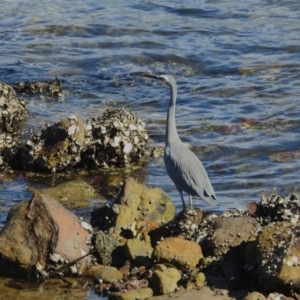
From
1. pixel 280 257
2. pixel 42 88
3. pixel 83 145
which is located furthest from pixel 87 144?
pixel 280 257

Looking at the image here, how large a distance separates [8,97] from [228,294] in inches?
199

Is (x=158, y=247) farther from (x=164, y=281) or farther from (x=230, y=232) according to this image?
(x=230, y=232)

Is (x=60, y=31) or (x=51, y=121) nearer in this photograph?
(x=51, y=121)

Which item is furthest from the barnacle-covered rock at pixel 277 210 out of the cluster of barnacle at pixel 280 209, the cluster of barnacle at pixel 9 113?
the cluster of barnacle at pixel 9 113

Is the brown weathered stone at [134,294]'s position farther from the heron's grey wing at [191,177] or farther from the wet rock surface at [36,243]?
the heron's grey wing at [191,177]

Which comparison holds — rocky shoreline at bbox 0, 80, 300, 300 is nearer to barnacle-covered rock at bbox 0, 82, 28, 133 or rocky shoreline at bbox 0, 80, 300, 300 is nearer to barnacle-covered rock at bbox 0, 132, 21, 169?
barnacle-covered rock at bbox 0, 132, 21, 169

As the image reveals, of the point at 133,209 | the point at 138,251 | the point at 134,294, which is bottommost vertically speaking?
the point at 134,294

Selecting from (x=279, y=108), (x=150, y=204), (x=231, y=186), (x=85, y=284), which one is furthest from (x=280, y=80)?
(x=85, y=284)

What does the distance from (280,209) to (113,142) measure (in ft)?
8.87

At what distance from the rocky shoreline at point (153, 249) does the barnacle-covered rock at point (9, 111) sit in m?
3.19

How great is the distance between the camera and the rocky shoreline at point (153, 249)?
4.97 metres

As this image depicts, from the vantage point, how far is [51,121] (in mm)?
9719

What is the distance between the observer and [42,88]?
36.2 ft

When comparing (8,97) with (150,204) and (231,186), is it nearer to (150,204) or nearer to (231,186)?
(231,186)
